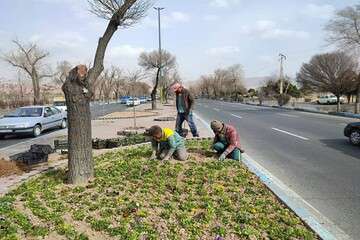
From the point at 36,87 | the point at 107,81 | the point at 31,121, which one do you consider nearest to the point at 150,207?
A: the point at 31,121

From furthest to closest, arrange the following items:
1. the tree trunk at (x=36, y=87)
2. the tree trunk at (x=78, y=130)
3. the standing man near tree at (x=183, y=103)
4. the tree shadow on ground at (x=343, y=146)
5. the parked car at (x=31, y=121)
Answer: the tree trunk at (x=36, y=87) → the parked car at (x=31, y=121) → the standing man near tree at (x=183, y=103) → the tree shadow on ground at (x=343, y=146) → the tree trunk at (x=78, y=130)

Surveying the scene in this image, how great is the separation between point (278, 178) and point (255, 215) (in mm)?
2670

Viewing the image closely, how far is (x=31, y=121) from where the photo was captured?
656 inches

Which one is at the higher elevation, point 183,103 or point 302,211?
point 183,103

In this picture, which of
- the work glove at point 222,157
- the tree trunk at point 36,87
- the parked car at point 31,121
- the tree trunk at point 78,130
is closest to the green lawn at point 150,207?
the tree trunk at point 78,130

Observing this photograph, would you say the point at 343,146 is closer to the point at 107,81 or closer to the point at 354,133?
the point at 354,133

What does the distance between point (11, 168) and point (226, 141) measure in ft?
14.4

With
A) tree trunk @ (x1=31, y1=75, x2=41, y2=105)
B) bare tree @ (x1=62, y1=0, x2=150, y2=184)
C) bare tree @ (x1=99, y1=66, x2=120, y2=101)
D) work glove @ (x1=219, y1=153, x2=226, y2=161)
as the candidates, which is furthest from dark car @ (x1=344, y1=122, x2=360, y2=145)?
bare tree @ (x1=99, y1=66, x2=120, y2=101)

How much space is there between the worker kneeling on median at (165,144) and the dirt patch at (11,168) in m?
2.70

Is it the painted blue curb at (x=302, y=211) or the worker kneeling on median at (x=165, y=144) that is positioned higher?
the worker kneeling on median at (x=165, y=144)

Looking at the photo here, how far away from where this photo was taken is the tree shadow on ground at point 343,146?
399 inches

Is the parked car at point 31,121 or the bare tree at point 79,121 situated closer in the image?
the bare tree at point 79,121

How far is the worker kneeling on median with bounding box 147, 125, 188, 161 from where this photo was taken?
22.9 ft

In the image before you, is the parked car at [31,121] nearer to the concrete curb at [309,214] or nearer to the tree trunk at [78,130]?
the tree trunk at [78,130]
